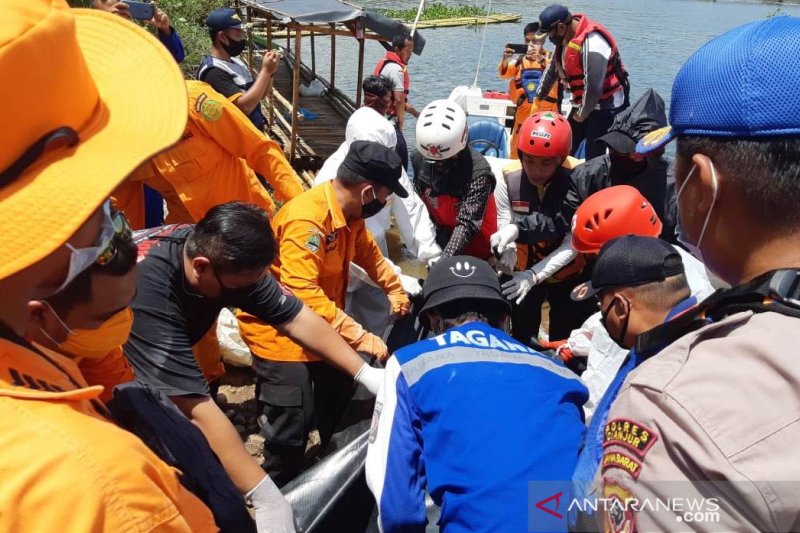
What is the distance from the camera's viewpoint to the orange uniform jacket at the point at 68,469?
2.45 ft

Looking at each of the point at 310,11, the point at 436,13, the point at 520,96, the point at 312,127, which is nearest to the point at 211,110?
the point at 310,11

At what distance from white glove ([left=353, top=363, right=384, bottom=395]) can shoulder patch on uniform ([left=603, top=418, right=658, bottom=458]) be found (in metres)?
1.58

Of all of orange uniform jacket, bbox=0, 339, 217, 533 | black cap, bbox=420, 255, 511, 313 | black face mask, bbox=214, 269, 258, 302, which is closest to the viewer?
orange uniform jacket, bbox=0, 339, 217, 533

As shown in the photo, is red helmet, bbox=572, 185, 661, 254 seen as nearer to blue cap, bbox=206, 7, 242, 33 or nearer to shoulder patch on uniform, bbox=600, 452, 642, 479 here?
shoulder patch on uniform, bbox=600, 452, 642, 479

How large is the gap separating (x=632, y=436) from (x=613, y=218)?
2196mm

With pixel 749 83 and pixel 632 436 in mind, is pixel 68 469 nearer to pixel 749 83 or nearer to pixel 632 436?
pixel 632 436

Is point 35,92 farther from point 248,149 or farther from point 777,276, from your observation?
point 248,149

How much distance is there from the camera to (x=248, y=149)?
372 centimetres

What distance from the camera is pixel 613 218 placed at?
2949 mm

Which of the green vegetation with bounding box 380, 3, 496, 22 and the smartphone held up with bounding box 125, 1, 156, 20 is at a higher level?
the smartphone held up with bounding box 125, 1, 156, 20

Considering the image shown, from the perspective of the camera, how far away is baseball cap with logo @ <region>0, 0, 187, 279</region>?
2.64ft

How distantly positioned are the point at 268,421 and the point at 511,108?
780 centimetres

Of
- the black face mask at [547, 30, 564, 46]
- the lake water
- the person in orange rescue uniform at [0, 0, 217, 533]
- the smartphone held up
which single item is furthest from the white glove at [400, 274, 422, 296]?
the lake water

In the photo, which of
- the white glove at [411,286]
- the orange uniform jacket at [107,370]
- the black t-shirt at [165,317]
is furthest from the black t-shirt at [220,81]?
the orange uniform jacket at [107,370]
